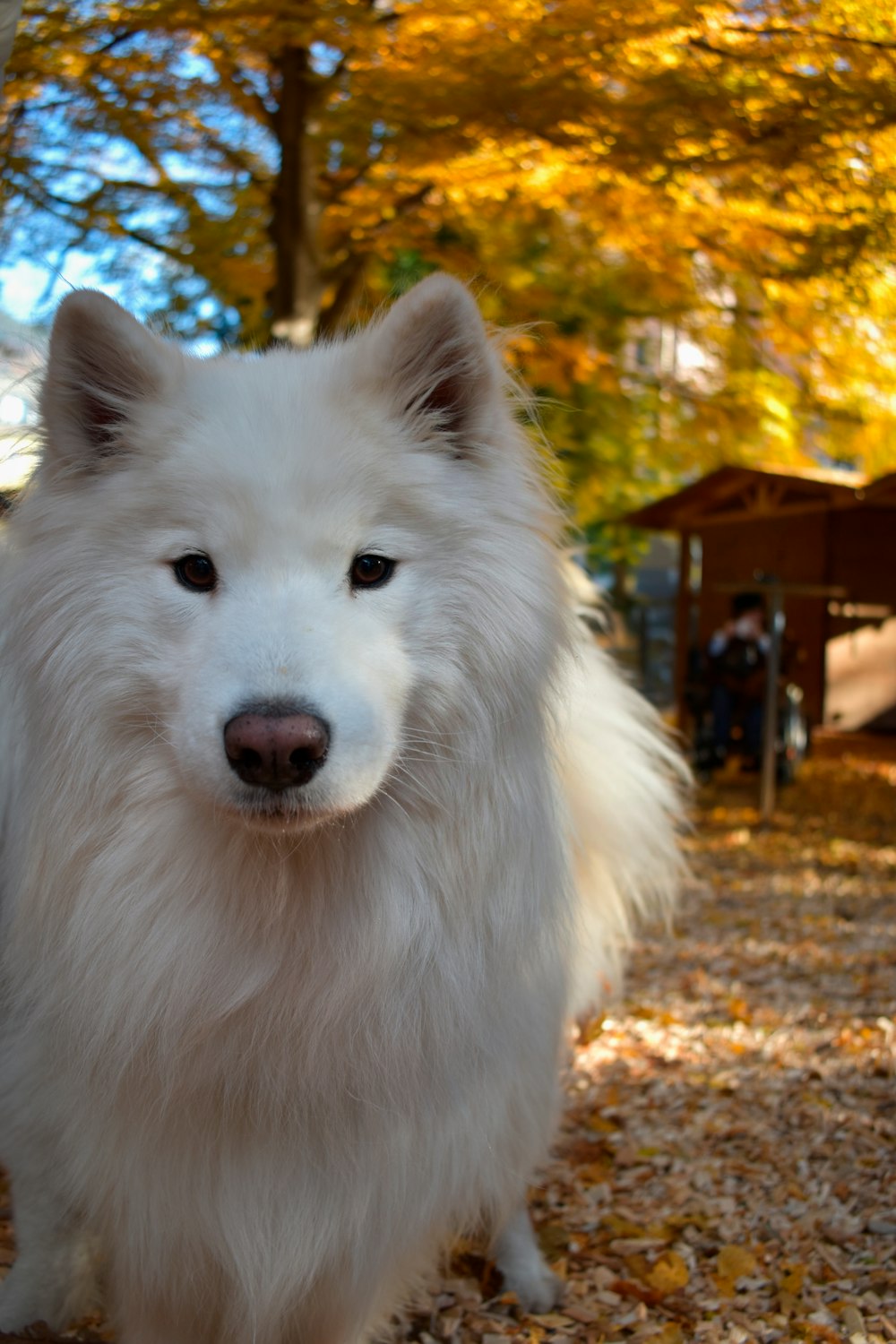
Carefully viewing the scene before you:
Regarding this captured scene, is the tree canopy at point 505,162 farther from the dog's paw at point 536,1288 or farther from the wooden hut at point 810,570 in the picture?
the dog's paw at point 536,1288

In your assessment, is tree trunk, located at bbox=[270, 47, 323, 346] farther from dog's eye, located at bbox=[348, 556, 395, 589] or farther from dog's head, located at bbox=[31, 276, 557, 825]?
dog's eye, located at bbox=[348, 556, 395, 589]

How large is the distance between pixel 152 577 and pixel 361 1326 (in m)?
1.41

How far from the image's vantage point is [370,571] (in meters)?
1.83

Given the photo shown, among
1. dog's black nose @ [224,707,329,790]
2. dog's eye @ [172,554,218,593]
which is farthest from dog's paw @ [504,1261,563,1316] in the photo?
dog's eye @ [172,554,218,593]

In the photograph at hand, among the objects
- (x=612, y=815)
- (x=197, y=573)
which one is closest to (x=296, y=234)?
(x=612, y=815)

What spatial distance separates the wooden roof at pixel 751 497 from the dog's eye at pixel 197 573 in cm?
715

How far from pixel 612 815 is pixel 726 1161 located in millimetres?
1062

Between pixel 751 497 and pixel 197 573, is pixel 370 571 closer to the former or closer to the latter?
pixel 197 573

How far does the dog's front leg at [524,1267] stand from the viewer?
2559mm

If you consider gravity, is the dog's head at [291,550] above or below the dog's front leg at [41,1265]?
above

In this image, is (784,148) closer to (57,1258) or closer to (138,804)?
(138,804)

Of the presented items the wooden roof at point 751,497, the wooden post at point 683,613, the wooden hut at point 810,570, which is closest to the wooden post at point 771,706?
the wooden roof at point 751,497

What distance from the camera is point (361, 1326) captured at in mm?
2094

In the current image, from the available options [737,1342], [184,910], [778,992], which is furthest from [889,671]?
[184,910]
